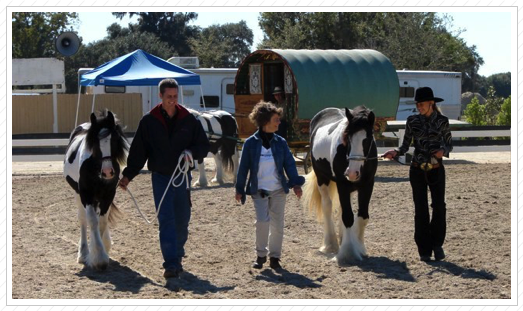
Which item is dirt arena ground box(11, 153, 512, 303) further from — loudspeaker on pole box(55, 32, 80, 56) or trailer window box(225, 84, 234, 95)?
trailer window box(225, 84, 234, 95)

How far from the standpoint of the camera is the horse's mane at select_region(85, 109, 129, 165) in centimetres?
780

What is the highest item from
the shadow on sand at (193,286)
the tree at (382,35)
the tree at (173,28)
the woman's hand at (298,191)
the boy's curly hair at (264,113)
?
the tree at (173,28)

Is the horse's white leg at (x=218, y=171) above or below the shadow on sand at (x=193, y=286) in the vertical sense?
above

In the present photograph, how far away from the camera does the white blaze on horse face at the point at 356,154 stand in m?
7.88

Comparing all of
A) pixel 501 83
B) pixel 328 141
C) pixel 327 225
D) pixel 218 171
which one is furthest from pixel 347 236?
pixel 501 83

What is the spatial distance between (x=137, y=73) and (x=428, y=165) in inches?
453

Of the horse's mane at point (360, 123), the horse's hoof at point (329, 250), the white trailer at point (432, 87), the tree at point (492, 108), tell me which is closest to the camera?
the horse's mane at point (360, 123)

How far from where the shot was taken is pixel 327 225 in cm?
892

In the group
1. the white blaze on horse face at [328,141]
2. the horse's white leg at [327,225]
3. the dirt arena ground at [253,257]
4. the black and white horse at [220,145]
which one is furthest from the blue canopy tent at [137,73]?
the horse's white leg at [327,225]

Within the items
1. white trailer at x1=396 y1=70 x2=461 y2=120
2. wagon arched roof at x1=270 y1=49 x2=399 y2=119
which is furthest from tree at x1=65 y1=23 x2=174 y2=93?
wagon arched roof at x1=270 y1=49 x2=399 y2=119

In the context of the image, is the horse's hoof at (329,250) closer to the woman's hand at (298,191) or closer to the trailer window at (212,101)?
the woman's hand at (298,191)

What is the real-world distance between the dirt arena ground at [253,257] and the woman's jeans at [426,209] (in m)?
0.22

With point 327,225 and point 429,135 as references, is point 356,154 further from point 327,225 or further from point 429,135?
point 327,225

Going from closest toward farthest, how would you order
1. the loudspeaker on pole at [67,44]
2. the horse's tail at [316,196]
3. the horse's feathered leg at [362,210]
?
1. the horse's feathered leg at [362,210]
2. the horse's tail at [316,196]
3. the loudspeaker on pole at [67,44]
